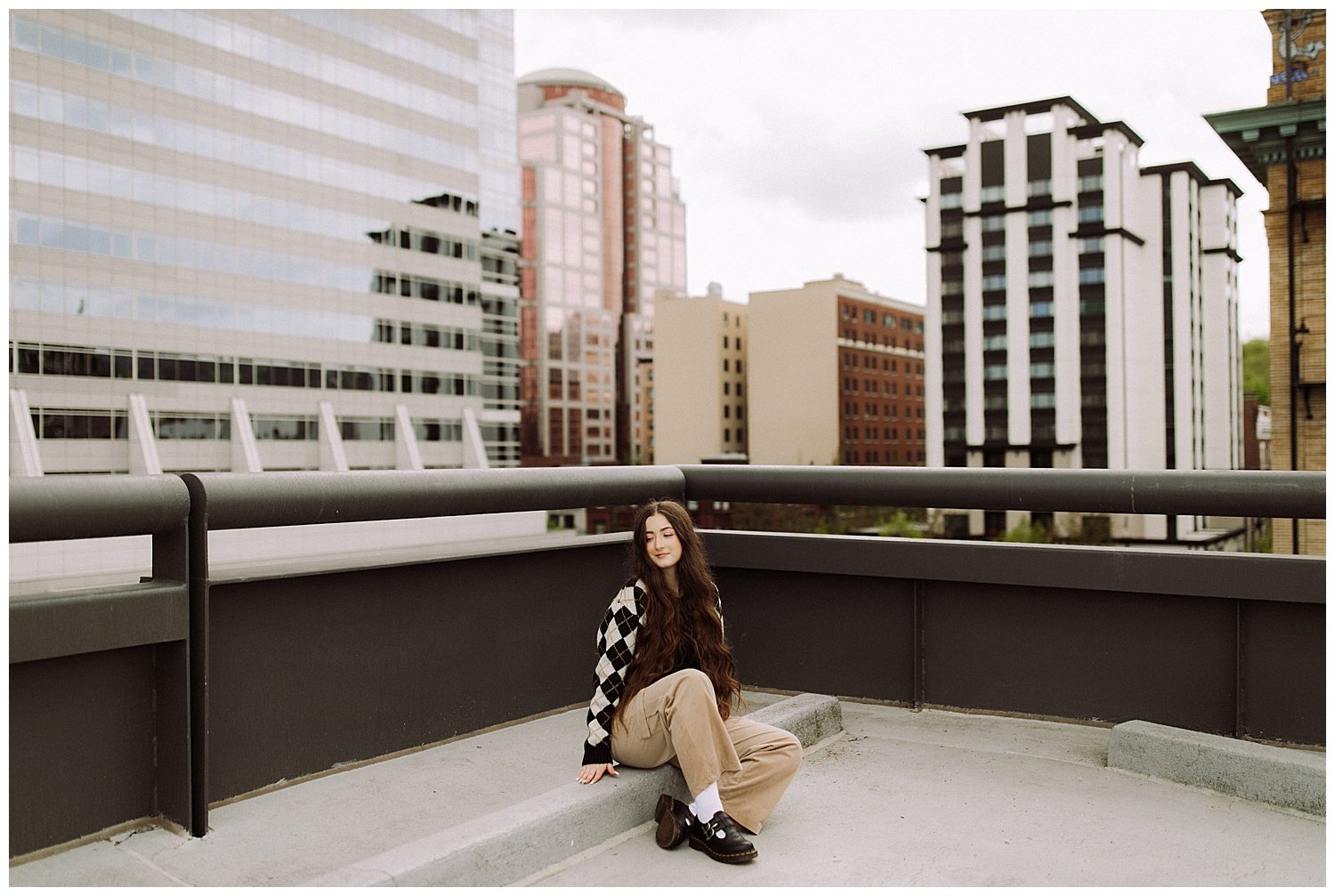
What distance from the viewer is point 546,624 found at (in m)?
5.02

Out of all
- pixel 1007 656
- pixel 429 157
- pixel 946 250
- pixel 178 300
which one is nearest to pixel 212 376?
pixel 178 300

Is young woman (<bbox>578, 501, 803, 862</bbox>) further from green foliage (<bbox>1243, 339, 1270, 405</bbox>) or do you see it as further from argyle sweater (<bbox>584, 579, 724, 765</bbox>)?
green foliage (<bbox>1243, 339, 1270, 405</bbox>)

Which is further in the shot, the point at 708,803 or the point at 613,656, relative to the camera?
the point at 613,656

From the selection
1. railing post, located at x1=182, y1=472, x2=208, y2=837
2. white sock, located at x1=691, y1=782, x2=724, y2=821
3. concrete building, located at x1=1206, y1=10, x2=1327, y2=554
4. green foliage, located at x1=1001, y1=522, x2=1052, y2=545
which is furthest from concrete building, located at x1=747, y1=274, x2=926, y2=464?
railing post, located at x1=182, y1=472, x2=208, y2=837

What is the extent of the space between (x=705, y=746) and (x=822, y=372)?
112 meters

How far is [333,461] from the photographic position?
246ft

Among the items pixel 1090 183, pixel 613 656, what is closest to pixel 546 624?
pixel 613 656

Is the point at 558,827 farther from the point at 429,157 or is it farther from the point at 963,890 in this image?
the point at 429,157

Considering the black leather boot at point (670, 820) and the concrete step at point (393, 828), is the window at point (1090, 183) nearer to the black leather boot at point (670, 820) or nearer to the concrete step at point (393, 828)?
the concrete step at point (393, 828)

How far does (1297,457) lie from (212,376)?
62.2 metres

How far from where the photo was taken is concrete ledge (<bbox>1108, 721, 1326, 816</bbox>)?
3807 millimetres

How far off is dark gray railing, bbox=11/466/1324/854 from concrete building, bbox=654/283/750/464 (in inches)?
4445

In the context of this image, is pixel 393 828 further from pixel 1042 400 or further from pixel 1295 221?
pixel 1042 400

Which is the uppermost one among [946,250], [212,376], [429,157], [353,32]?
[353,32]
